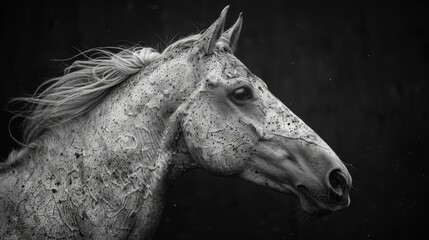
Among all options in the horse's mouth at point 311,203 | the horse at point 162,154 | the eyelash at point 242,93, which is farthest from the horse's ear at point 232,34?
the horse's mouth at point 311,203

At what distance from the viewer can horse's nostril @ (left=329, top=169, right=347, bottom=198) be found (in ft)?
5.43

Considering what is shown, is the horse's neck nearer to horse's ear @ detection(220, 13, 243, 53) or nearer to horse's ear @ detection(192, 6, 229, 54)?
horse's ear @ detection(192, 6, 229, 54)

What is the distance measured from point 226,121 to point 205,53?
1.13 ft

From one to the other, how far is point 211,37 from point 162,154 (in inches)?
22.8

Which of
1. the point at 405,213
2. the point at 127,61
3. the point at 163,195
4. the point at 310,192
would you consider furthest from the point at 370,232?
the point at 127,61

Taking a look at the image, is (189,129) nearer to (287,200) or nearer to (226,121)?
(226,121)

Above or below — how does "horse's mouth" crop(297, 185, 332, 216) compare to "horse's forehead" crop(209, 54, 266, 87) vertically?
below

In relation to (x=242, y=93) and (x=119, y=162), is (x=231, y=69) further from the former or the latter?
(x=119, y=162)

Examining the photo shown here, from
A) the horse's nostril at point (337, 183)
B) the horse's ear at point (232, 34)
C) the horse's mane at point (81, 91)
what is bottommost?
the horse's nostril at point (337, 183)

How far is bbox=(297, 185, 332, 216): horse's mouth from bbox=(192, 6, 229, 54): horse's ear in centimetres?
75

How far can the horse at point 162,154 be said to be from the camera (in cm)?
174

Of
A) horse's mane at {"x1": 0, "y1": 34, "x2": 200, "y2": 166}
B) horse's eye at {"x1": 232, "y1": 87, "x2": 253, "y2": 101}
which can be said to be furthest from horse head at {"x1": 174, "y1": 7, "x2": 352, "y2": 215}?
horse's mane at {"x1": 0, "y1": 34, "x2": 200, "y2": 166}

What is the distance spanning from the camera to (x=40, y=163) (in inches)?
75.4

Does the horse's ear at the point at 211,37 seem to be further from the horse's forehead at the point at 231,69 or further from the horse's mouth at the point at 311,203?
the horse's mouth at the point at 311,203
